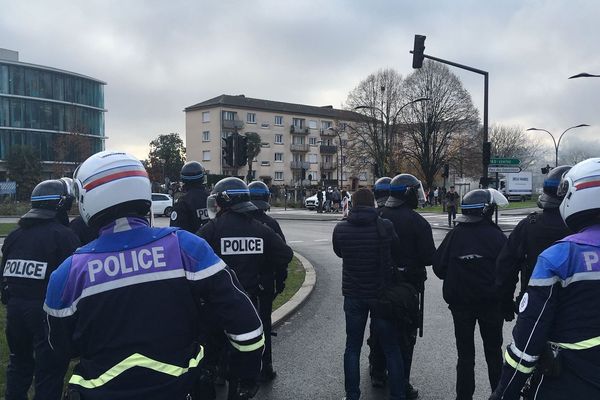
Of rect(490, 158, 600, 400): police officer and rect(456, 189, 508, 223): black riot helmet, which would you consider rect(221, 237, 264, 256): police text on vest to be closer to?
rect(456, 189, 508, 223): black riot helmet

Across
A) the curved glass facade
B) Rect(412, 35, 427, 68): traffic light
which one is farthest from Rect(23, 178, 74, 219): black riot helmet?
the curved glass facade

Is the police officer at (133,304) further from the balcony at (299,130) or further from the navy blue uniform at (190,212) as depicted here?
the balcony at (299,130)

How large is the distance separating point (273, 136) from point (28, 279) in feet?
254

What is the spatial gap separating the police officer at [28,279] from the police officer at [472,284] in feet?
9.86

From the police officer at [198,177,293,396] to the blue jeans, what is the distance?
2.57 ft

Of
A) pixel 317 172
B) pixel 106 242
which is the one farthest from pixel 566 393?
pixel 317 172

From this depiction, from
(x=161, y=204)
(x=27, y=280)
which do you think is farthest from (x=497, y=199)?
(x=161, y=204)

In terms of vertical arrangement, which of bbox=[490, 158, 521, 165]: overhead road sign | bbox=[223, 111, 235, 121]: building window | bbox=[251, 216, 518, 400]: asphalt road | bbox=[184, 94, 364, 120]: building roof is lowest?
bbox=[251, 216, 518, 400]: asphalt road

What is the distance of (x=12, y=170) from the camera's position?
57125 millimetres

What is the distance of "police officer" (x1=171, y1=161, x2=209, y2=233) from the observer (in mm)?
5594

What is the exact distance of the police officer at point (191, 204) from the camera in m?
5.59

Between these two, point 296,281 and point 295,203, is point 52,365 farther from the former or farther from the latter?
point 295,203

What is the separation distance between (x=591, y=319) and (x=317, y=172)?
8374 centimetres

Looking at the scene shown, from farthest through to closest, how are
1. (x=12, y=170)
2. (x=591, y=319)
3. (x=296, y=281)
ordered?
(x=12, y=170), (x=296, y=281), (x=591, y=319)
